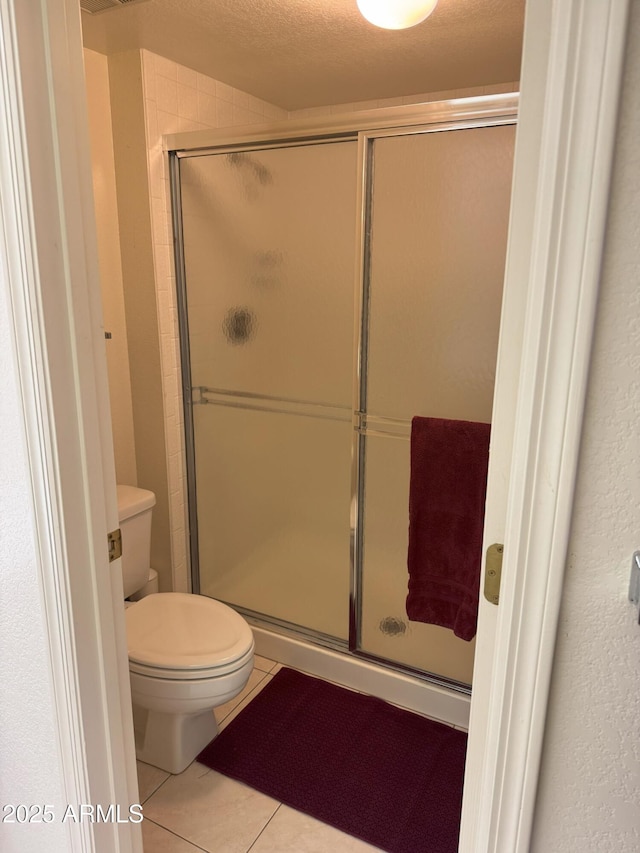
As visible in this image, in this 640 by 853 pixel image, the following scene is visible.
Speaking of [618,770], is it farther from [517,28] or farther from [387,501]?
[517,28]

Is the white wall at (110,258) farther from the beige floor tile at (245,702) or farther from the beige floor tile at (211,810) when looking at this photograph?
the beige floor tile at (211,810)

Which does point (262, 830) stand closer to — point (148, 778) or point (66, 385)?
point (148, 778)

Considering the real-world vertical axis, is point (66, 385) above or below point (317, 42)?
below

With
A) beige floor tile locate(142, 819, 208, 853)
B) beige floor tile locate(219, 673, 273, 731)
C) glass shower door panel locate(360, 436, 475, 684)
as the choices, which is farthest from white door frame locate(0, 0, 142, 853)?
glass shower door panel locate(360, 436, 475, 684)

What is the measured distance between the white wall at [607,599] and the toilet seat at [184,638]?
112 centimetres

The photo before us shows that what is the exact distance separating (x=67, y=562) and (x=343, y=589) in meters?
1.42

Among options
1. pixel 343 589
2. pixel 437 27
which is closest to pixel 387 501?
pixel 343 589

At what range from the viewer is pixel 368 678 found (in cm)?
218

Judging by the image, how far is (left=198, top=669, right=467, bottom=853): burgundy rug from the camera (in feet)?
5.48

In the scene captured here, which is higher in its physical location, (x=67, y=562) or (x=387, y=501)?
(x=67, y=562)

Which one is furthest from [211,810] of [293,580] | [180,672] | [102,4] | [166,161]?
[102,4]

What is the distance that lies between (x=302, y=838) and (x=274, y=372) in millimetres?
1480

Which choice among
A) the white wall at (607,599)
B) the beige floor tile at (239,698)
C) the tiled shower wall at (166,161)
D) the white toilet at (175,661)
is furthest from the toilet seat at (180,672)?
the white wall at (607,599)

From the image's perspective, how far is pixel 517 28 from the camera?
184cm
